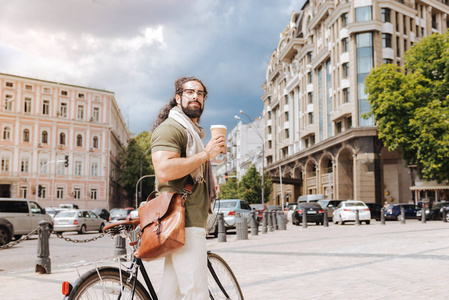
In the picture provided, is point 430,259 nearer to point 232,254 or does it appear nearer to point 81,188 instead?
point 232,254

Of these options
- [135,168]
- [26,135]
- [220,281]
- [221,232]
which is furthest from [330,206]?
[26,135]

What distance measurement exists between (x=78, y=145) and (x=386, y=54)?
43335 millimetres

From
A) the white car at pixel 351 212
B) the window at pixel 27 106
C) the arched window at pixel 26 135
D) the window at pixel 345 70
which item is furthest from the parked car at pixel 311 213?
the window at pixel 27 106

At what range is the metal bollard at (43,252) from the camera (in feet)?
29.1

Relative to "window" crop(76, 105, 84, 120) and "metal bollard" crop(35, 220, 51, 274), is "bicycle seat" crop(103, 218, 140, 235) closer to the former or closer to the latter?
"metal bollard" crop(35, 220, 51, 274)

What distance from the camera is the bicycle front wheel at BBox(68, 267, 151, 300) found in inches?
106

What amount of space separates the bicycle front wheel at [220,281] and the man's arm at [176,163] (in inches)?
41.6

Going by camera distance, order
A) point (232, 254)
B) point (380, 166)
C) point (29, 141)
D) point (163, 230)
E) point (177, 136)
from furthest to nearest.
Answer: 1. point (29, 141)
2. point (380, 166)
3. point (232, 254)
4. point (177, 136)
5. point (163, 230)

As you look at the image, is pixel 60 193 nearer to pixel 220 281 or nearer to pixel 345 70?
pixel 345 70

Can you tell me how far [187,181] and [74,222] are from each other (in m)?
25.0

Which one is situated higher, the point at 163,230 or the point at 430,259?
the point at 163,230

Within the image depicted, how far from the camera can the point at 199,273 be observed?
2912 mm

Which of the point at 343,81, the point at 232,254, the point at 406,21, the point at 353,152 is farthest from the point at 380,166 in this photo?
the point at 232,254

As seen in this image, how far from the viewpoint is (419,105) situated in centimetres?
3403
